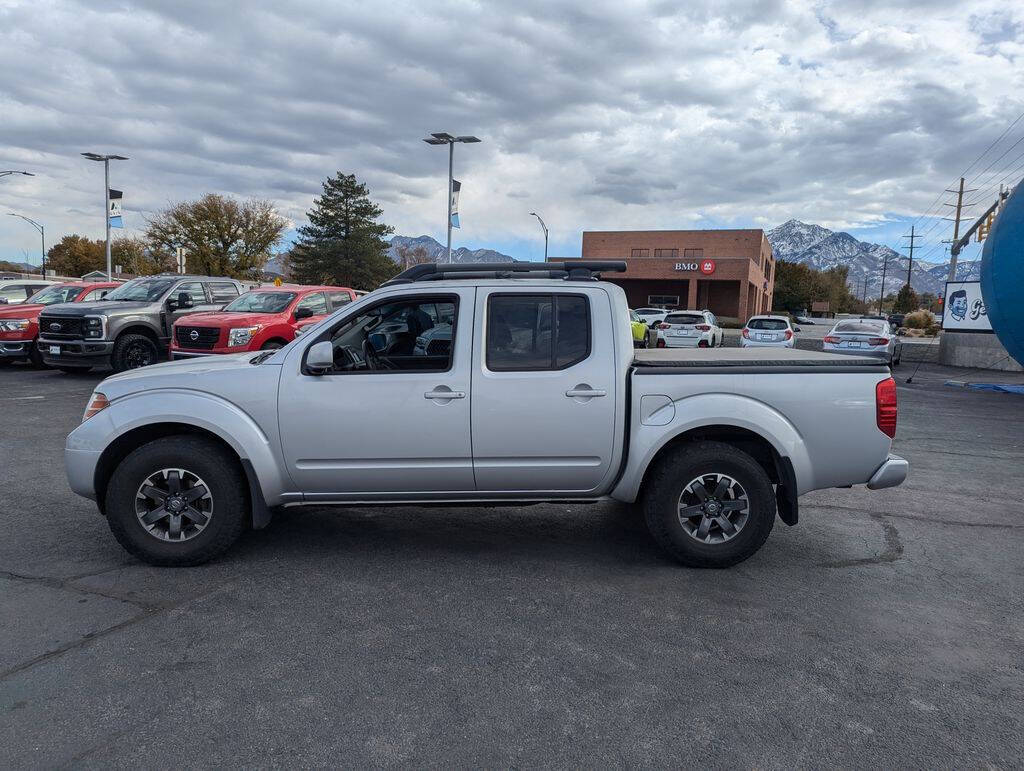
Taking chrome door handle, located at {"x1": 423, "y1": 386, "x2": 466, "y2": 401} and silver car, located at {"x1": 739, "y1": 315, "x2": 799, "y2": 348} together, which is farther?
silver car, located at {"x1": 739, "y1": 315, "x2": 799, "y2": 348}

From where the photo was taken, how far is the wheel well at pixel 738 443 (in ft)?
15.6

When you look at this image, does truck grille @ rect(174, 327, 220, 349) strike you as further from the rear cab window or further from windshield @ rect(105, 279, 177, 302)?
the rear cab window

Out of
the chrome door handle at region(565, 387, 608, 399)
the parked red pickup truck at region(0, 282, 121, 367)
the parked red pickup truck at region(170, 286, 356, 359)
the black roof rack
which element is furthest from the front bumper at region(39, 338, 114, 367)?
the chrome door handle at region(565, 387, 608, 399)

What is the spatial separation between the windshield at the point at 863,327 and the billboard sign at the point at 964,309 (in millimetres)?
3761

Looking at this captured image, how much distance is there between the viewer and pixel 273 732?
2.92 m

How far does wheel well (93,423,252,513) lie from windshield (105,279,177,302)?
11434 mm

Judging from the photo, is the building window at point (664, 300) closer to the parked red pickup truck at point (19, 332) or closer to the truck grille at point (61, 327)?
the parked red pickup truck at point (19, 332)

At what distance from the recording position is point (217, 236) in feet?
185

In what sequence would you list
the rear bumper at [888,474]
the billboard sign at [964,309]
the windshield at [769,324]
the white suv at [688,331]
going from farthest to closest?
the white suv at [688,331] < the billboard sign at [964,309] < the windshield at [769,324] < the rear bumper at [888,474]

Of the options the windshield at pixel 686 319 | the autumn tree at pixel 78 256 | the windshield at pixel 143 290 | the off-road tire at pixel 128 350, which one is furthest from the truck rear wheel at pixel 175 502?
the autumn tree at pixel 78 256

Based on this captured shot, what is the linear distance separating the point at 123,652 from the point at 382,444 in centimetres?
177

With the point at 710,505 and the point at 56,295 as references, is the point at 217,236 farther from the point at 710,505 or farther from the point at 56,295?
the point at 710,505

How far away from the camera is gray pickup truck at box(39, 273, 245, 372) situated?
13.7 m

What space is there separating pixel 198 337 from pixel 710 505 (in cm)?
1049
